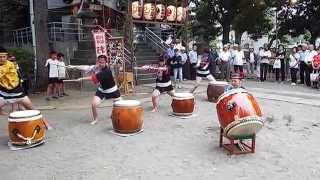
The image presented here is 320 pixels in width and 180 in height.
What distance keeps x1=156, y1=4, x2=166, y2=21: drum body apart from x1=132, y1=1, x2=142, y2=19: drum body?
1200 millimetres

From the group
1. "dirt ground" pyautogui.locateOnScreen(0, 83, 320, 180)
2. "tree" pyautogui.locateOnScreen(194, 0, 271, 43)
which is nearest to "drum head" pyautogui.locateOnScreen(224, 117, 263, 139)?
"dirt ground" pyautogui.locateOnScreen(0, 83, 320, 180)

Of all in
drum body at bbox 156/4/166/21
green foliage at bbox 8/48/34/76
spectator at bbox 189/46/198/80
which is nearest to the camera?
green foliage at bbox 8/48/34/76

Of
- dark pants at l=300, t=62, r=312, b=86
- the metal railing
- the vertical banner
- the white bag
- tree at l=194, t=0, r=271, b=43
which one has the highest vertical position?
tree at l=194, t=0, r=271, b=43

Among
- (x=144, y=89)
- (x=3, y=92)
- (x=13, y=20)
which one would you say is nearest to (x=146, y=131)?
(x=3, y=92)

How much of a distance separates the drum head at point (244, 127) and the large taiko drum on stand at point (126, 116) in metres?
2.12

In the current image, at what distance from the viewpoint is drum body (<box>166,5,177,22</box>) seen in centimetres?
1832

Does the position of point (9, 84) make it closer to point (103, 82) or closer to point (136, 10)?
point (103, 82)

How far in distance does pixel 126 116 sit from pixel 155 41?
13.8 meters

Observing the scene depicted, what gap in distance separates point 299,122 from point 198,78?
4.69 metres

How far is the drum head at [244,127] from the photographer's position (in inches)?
274

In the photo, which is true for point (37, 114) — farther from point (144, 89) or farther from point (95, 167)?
point (144, 89)

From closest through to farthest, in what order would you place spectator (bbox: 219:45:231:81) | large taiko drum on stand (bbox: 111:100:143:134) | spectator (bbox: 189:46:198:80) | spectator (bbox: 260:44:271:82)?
large taiko drum on stand (bbox: 111:100:143:134) < spectator (bbox: 219:45:231:81) < spectator (bbox: 189:46:198:80) < spectator (bbox: 260:44:271:82)

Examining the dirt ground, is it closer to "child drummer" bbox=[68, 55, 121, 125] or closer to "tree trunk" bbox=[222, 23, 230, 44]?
"child drummer" bbox=[68, 55, 121, 125]

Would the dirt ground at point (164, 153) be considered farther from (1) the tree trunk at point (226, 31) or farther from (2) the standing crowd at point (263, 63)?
(1) the tree trunk at point (226, 31)
